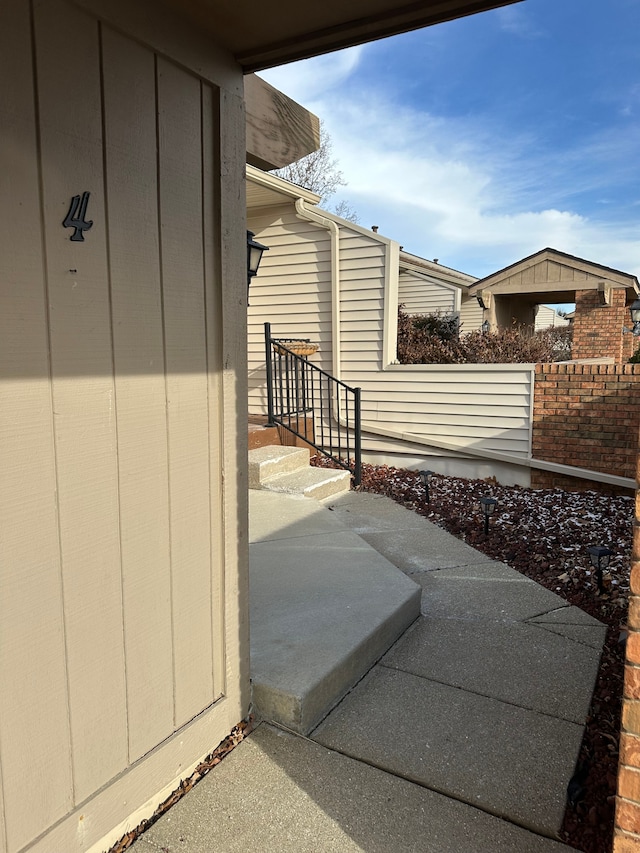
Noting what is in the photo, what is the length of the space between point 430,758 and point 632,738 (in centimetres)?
100

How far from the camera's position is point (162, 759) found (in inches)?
66.7

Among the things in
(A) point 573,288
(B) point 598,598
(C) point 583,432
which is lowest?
(B) point 598,598

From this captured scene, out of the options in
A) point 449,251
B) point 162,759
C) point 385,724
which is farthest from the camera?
point 449,251

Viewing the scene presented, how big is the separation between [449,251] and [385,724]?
30588mm

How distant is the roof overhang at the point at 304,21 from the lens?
1.55 metres

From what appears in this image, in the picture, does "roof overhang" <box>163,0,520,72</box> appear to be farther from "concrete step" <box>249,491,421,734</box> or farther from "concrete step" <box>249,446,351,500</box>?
"concrete step" <box>249,446,351,500</box>

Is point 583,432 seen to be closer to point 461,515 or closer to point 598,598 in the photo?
point 461,515

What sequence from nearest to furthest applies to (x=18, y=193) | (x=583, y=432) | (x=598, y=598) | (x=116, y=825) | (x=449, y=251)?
1. (x=18, y=193)
2. (x=116, y=825)
3. (x=598, y=598)
4. (x=583, y=432)
5. (x=449, y=251)

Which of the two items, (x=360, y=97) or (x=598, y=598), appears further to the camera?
(x=360, y=97)

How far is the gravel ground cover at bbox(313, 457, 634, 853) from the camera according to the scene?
1.76m

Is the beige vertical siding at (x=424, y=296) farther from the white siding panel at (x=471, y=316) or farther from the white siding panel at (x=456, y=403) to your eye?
the white siding panel at (x=456, y=403)

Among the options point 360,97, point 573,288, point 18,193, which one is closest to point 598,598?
point 18,193

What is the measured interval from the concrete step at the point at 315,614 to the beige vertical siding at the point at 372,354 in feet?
8.96

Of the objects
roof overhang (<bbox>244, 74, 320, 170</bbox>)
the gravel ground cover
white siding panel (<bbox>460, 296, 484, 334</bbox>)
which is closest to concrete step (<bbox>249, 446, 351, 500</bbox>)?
the gravel ground cover
